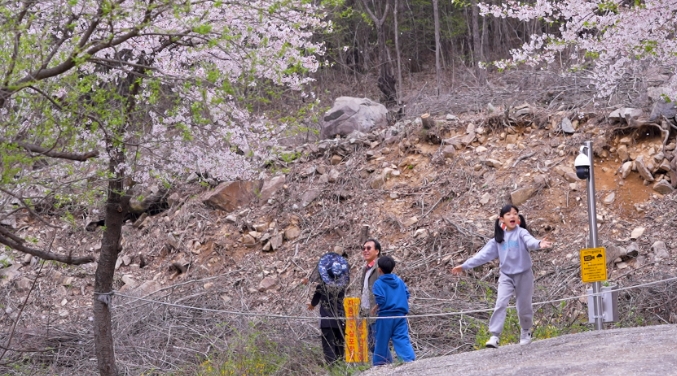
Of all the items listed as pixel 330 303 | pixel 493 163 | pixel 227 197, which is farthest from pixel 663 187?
pixel 227 197

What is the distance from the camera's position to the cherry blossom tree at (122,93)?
700 cm

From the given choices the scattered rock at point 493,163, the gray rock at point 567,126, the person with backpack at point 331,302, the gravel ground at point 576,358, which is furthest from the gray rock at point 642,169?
the person with backpack at point 331,302

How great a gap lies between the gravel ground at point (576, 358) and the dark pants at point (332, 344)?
1.09 metres

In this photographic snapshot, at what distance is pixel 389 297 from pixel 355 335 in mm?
582

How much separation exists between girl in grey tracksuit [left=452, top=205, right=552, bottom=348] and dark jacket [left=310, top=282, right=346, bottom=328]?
6.83 ft

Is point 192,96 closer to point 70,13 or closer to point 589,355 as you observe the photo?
point 70,13

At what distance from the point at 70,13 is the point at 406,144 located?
9.56m

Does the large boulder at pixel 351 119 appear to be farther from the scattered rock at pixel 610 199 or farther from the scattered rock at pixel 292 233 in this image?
the scattered rock at pixel 610 199

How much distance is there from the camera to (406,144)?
16.2 meters

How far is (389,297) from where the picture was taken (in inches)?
340

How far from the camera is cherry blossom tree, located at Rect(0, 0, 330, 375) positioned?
7000 mm

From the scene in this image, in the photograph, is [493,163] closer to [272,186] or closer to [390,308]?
[272,186]

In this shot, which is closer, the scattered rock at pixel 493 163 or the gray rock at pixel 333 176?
the scattered rock at pixel 493 163

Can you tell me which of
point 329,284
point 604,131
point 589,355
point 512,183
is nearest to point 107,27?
point 329,284
